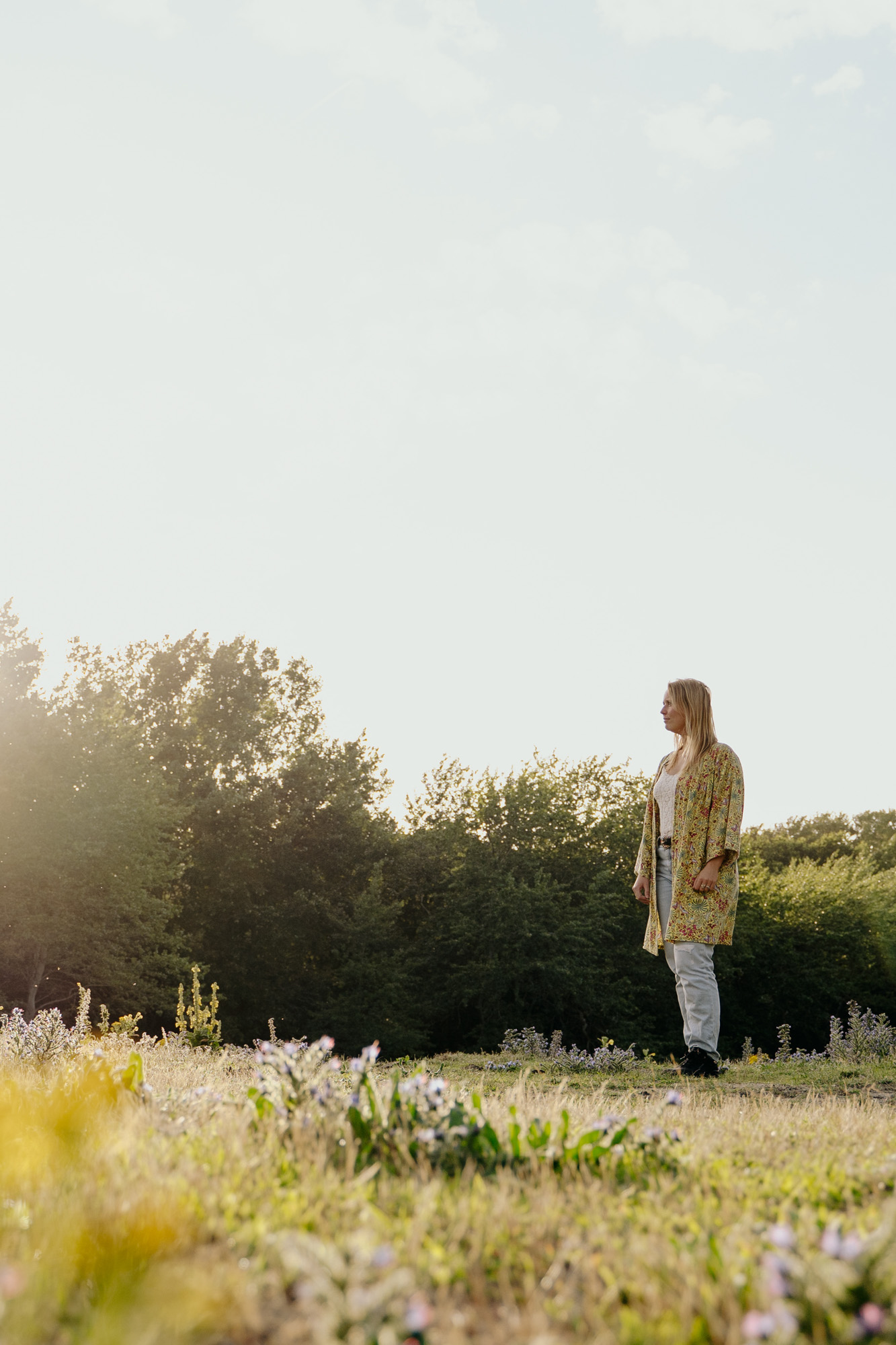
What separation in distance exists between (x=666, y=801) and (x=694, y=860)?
45cm

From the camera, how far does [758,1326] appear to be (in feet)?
4.20

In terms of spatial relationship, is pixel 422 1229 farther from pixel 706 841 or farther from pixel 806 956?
pixel 806 956

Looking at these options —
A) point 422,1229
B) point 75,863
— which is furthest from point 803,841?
point 422,1229

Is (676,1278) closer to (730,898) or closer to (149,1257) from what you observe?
(149,1257)

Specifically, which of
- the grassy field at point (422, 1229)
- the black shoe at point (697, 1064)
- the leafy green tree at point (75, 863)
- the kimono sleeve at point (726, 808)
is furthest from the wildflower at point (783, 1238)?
the leafy green tree at point (75, 863)

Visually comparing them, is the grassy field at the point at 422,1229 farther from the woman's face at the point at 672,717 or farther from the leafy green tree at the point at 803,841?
the leafy green tree at the point at 803,841

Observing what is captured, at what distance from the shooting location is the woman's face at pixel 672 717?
20.1ft

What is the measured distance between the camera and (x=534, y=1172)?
2.44 m

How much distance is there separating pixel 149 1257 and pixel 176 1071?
3173 mm

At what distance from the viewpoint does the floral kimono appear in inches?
228

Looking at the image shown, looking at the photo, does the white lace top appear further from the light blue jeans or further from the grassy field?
the grassy field

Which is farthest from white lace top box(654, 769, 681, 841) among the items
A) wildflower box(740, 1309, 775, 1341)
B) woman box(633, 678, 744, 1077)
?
wildflower box(740, 1309, 775, 1341)

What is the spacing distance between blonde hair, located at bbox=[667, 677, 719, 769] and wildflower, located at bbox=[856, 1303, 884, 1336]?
15.5 feet

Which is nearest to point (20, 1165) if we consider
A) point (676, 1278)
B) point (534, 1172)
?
point (534, 1172)
